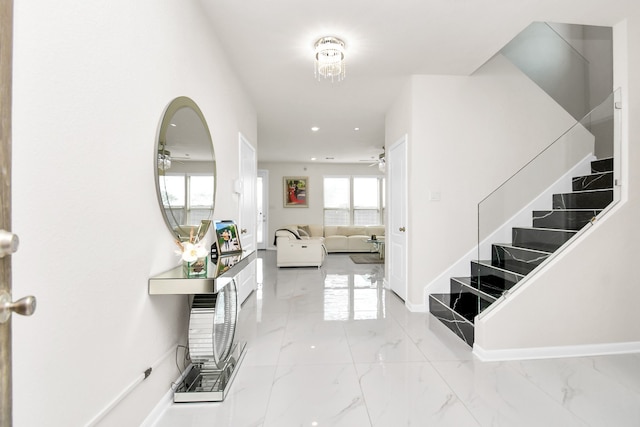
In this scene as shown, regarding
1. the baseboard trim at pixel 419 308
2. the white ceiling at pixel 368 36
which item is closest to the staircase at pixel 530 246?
the baseboard trim at pixel 419 308

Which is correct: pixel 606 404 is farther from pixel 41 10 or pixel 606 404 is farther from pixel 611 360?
pixel 41 10

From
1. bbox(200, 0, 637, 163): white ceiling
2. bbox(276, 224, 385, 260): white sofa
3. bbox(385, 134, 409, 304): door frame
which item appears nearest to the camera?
bbox(200, 0, 637, 163): white ceiling

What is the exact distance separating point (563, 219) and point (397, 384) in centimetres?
202

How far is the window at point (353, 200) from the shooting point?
32.6ft

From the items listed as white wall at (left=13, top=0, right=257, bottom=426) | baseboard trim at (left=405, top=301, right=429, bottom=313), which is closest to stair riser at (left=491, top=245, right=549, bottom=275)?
baseboard trim at (left=405, top=301, right=429, bottom=313)

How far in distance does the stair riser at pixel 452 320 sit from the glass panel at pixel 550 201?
36 centimetres

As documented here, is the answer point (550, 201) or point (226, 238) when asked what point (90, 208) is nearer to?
point (226, 238)

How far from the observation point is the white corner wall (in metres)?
2.44

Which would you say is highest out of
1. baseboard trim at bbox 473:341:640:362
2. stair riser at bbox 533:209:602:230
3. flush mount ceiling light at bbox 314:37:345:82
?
flush mount ceiling light at bbox 314:37:345:82

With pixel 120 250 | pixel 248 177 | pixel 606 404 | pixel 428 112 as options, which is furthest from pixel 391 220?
pixel 120 250

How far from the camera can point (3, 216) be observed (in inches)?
26.8

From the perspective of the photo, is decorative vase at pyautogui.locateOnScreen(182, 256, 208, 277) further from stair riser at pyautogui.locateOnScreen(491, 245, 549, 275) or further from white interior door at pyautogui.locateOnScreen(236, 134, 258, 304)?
stair riser at pyautogui.locateOnScreen(491, 245, 549, 275)

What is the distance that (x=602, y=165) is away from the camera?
2.70m

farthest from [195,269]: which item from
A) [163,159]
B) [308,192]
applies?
[308,192]
